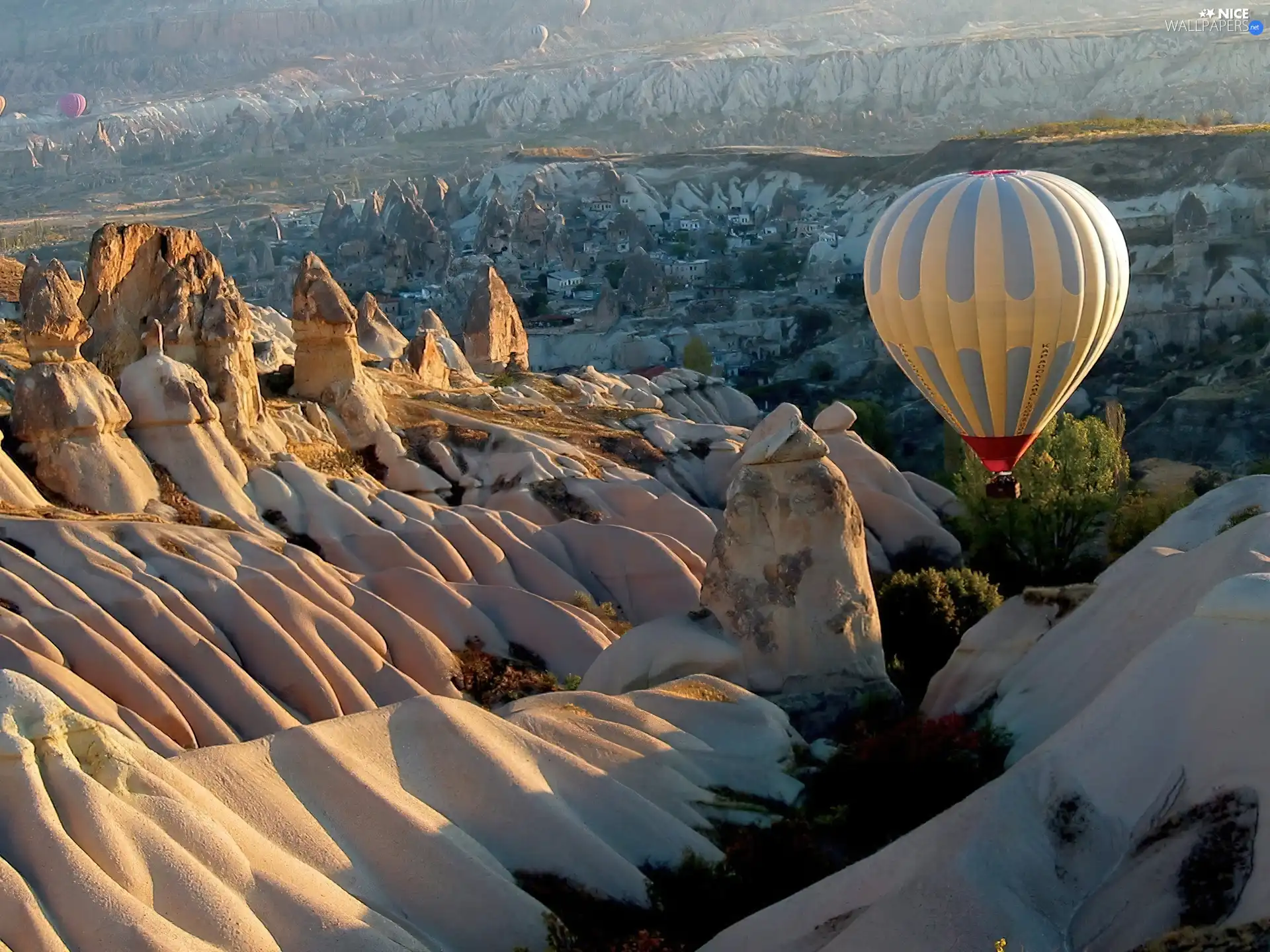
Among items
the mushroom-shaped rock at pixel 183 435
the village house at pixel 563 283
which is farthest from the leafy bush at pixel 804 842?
the village house at pixel 563 283

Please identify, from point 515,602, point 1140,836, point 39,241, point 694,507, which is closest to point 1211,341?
point 694,507

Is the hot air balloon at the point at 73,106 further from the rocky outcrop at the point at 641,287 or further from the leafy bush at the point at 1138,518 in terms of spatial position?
the leafy bush at the point at 1138,518

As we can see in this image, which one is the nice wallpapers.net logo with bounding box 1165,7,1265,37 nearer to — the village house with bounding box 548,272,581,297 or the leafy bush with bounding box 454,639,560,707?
the village house with bounding box 548,272,581,297

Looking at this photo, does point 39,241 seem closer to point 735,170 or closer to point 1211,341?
point 735,170

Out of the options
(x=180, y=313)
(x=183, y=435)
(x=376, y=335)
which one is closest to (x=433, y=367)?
(x=376, y=335)

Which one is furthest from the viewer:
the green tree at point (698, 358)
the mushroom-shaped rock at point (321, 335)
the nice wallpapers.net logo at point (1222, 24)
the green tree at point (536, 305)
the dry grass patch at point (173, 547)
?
the nice wallpapers.net logo at point (1222, 24)

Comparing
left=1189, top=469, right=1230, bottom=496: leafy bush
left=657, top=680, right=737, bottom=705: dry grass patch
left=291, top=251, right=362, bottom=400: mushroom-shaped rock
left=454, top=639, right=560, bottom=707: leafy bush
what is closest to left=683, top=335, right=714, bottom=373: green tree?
left=1189, top=469, right=1230, bottom=496: leafy bush
